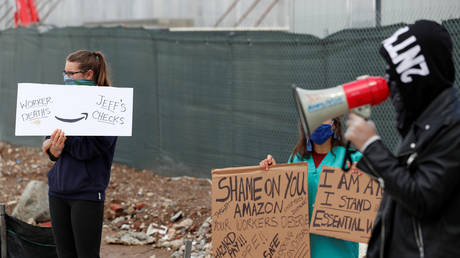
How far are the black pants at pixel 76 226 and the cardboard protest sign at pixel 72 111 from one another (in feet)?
1.65

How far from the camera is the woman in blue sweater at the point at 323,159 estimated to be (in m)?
4.25

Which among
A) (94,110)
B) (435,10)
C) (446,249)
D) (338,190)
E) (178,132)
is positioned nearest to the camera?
(446,249)

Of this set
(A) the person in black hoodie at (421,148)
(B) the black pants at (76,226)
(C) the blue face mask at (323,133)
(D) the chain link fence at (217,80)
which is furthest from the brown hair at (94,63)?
(D) the chain link fence at (217,80)

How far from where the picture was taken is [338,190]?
169 inches

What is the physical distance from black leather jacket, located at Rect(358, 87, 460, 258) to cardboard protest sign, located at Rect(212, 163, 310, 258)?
72.9 inches

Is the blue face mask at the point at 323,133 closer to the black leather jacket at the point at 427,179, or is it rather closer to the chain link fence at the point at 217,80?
the black leather jacket at the point at 427,179

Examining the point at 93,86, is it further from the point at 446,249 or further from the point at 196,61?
the point at 196,61

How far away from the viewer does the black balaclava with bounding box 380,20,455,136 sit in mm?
2406

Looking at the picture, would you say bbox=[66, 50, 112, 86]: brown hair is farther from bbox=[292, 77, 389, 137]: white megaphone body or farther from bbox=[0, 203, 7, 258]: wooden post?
bbox=[292, 77, 389, 137]: white megaphone body

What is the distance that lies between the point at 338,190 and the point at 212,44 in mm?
5968

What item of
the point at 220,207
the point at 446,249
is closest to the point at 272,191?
the point at 220,207

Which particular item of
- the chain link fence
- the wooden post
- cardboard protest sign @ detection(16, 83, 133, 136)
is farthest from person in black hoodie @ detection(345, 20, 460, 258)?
the chain link fence

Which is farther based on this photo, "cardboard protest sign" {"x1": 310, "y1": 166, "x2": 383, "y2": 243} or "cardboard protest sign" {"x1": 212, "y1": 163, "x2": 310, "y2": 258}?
"cardboard protest sign" {"x1": 212, "y1": 163, "x2": 310, "y2": 258}

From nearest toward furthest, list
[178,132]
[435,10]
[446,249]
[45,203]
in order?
[446,249]
[435,10]
[45,203]
[178,132]
